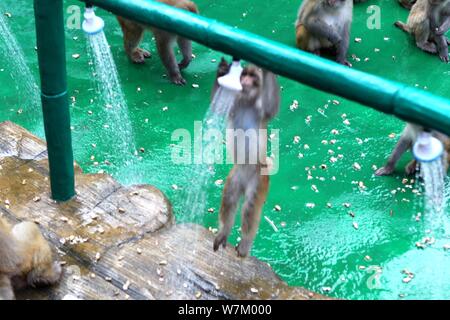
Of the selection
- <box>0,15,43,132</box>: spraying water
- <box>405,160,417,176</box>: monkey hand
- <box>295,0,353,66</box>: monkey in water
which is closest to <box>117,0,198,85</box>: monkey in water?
<box>0,15,43,132</box>: spraying water

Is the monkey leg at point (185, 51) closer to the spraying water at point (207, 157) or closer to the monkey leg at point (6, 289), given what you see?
the spraying water at point (207, 157)

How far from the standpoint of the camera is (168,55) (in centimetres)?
668

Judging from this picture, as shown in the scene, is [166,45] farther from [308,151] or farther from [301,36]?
[308,151]

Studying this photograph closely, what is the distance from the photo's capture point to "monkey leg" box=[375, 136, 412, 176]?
5.44 metres

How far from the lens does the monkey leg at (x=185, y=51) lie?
6801 millimetres

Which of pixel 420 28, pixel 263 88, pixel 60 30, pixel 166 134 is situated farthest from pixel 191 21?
pixel 420 28

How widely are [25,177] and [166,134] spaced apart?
1643 millimetres

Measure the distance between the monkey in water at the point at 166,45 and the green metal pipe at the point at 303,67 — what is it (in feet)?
10.8

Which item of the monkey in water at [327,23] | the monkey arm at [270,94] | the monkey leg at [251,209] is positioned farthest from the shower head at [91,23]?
the monkey in water at [327,23]

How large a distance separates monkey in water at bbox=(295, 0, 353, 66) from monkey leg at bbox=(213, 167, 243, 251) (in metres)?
3.27
